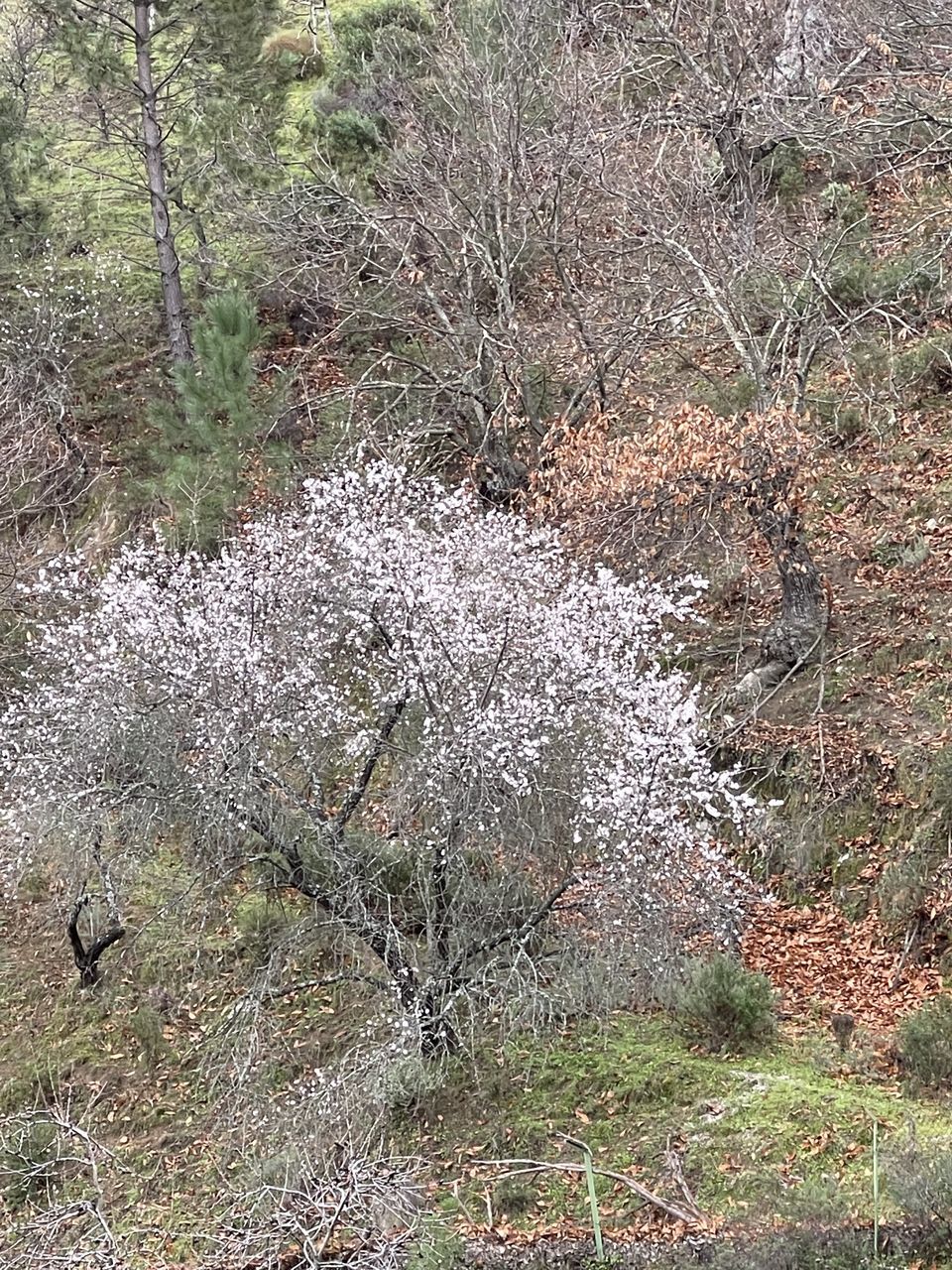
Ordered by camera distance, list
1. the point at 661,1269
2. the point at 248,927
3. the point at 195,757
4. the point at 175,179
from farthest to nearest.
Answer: the point at 175,179, the point at 248,927, the point at 195,757, the point at 661,1269

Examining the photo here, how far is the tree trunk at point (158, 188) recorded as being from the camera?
1598 centimetres

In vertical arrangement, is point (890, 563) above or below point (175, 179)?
below

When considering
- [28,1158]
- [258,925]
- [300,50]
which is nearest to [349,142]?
[258,925]

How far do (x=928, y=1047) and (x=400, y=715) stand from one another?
3912 millimetres

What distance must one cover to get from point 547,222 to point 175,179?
230 inches

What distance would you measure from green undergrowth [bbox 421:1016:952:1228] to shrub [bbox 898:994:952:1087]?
0.19 metres

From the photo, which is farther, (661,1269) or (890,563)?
(890,563)

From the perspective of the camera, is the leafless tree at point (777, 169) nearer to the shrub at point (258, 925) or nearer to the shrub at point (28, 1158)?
the shrub at point (258, 925)

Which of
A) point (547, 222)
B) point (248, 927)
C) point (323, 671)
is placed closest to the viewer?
point (323, 671)

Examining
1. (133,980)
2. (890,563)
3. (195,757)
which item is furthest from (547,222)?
(133,980)

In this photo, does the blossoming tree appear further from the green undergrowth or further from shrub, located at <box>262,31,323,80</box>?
shrub, located at <box>262,31,323,80</box>

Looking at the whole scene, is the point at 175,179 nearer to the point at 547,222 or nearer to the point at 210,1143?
the point at 547,222

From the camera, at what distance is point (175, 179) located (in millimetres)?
16188

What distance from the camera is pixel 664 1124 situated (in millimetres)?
7879
